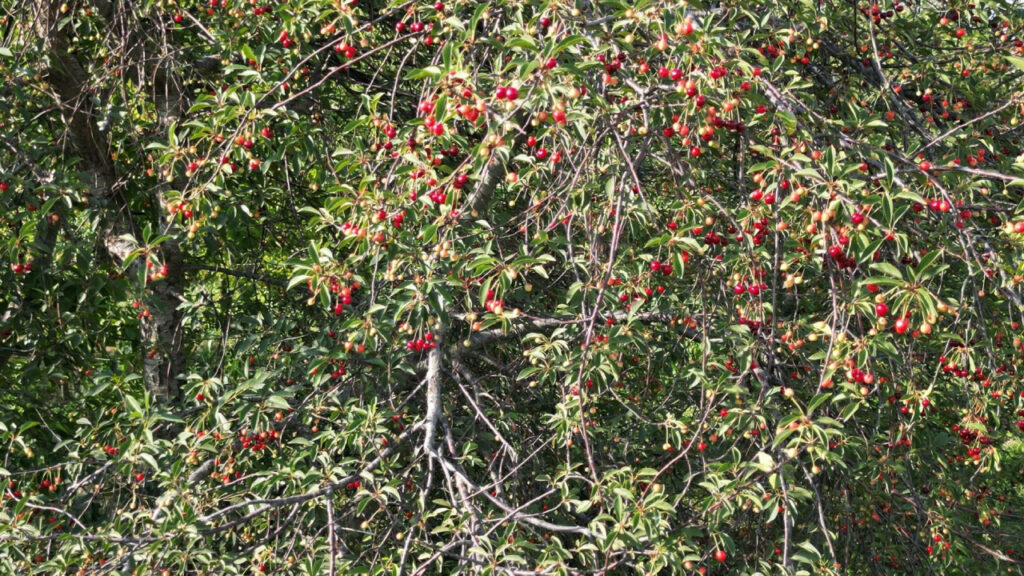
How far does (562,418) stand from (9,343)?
8.14ft

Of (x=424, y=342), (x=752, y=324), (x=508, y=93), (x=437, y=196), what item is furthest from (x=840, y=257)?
(x=424, y=342)

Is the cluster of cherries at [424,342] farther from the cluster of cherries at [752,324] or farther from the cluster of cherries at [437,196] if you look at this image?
the cluster of cherries at [752,324]

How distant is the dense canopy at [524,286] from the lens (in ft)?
6.78

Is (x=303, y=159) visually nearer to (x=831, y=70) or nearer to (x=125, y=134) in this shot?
(x=125, y=134)

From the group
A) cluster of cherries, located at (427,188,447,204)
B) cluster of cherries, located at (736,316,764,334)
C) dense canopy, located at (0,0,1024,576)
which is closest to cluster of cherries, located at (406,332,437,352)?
dense canopy, located at (0,0,1024,576)

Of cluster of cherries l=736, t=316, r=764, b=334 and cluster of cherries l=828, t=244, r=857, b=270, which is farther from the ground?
cluster of cherries l=828, t=244, r=857, b=270

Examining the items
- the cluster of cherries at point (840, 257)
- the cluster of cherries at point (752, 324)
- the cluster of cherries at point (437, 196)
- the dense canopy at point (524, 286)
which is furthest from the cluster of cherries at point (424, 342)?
the cluster of cherries at point (840, 257)

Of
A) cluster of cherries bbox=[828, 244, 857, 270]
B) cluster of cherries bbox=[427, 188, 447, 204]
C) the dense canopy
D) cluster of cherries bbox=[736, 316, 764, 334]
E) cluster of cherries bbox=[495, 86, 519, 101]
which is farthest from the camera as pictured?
cluster of cherries bbox=[736, 316, 764, 334]

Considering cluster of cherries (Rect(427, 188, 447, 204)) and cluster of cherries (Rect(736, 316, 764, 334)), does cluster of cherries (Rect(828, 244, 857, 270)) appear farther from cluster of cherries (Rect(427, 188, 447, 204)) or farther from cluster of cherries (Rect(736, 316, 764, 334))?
cluster of cherries (Rect(427, 188, 447, 204))

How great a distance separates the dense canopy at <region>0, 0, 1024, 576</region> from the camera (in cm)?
207

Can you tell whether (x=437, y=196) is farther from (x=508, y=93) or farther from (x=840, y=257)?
(x=840, y=257)

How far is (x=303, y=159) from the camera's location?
3.03 meters

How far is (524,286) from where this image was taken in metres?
2.58

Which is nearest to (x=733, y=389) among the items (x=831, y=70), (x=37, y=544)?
(x=831, y=70)
